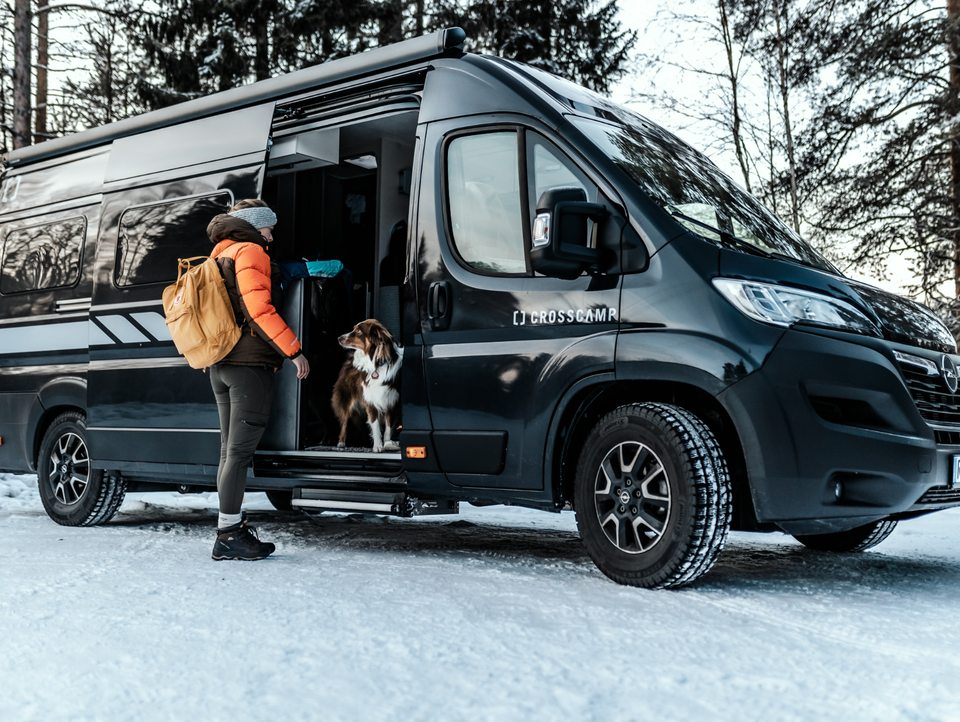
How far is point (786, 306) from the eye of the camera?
4.09m

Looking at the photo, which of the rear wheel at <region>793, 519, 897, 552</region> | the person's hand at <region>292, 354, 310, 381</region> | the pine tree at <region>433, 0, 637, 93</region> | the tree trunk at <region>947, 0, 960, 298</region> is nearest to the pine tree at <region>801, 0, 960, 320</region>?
the tree trunk at <region>947, 0, 960, 298</region>

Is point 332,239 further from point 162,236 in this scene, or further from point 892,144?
→ point 892,144

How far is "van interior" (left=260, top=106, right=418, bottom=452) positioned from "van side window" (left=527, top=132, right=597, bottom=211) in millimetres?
1525

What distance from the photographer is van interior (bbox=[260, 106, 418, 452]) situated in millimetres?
6070

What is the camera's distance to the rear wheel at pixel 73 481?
6.89 meters

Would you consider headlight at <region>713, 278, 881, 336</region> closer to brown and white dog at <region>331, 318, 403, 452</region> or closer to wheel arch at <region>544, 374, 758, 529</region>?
wheel arch at <region>544, 374, 758, 529</region>

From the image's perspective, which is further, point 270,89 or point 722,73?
point 722,73

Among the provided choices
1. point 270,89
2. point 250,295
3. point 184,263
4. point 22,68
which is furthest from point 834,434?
point 22,68

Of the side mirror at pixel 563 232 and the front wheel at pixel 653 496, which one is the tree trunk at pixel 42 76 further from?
the front wheel at pixel 653 496

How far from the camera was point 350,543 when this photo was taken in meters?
5.96

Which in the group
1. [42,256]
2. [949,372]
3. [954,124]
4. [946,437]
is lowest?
[946,437]

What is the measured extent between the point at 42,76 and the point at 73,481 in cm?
1078

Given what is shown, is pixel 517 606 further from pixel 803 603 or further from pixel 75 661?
pixel 75 661

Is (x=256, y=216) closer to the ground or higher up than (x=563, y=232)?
higher up
